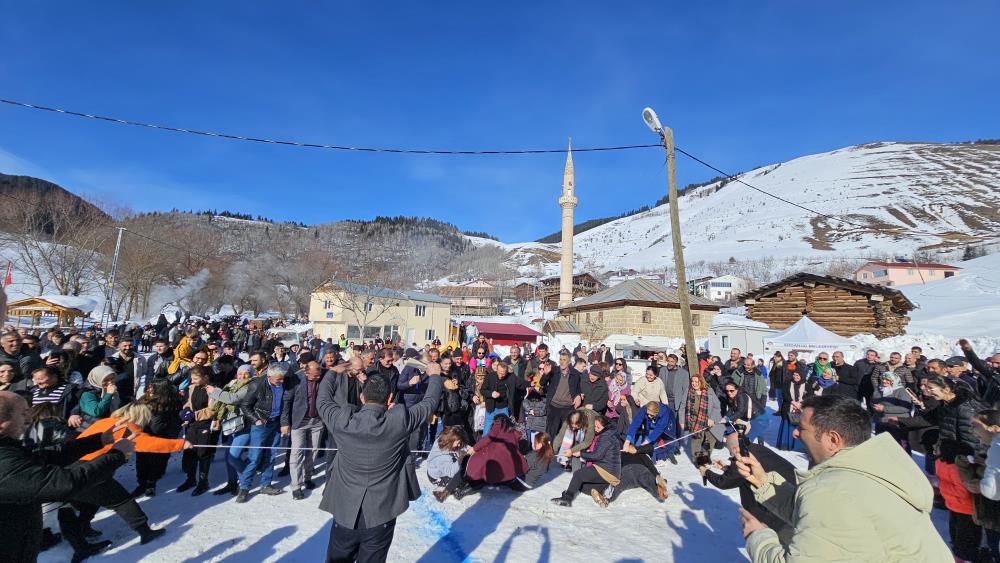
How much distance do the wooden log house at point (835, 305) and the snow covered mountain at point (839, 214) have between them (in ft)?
202

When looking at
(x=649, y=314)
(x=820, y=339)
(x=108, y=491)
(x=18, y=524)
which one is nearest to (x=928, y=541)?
(x=18, y=524)

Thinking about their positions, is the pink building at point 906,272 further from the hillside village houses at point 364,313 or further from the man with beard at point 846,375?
the man with beard at point 846,375

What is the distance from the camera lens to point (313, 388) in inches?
235

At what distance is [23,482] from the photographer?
2.16 metres

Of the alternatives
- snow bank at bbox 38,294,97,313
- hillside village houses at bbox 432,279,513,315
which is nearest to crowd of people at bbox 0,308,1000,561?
snow bank at bbox 38,294,97,313

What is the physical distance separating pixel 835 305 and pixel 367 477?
2911cm

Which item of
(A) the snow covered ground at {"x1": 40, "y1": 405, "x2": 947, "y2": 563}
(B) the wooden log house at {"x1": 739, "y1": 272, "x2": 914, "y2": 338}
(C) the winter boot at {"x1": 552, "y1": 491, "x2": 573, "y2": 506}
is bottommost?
(A) the snow covered ground at {"x1": 40, "y1": 405, "x2": 947, "y2": 563}

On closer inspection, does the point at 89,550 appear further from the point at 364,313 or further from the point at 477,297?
the point at 477,297

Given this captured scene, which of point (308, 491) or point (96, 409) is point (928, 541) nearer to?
point (308, 491)

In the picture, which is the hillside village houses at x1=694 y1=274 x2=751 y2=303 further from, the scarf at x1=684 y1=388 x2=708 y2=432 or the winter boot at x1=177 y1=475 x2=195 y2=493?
the winter boot at x1=177 y1=475 x2=195 y2=493

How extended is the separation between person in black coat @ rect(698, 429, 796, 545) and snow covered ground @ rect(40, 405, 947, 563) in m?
1.88

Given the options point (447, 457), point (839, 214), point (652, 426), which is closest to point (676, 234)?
point (652, 426)

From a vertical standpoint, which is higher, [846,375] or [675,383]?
[846,375]

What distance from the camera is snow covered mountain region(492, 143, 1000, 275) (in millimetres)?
93000
